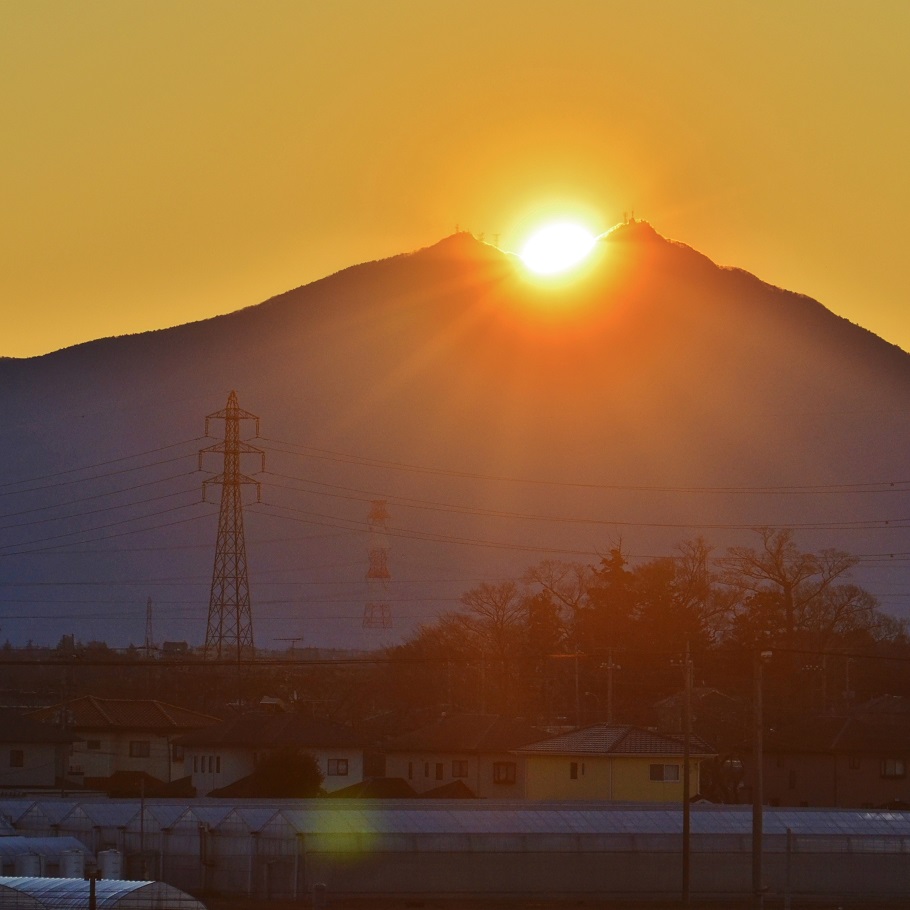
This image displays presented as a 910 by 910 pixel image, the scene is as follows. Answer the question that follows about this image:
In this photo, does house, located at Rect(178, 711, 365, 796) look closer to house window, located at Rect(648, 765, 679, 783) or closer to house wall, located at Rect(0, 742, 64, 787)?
house wall, located at Rect(0, 742, 64, 787)

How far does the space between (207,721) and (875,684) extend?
3345 centimetres

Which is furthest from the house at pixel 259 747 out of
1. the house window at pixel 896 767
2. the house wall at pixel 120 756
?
the house window at pixel 896 767

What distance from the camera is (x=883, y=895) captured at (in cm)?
3581

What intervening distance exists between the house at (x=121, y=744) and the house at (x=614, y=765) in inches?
509

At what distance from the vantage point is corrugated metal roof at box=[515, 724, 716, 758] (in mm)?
49188

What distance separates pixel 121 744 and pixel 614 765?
1791 cm

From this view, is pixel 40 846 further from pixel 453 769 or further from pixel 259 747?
pixel 453 769

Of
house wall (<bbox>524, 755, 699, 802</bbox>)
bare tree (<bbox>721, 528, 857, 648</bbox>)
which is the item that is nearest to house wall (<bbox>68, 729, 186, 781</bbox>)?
house wall (<bbox>524, 755, 699, 802</bbox>)

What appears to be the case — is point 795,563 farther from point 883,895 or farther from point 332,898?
point 332,898

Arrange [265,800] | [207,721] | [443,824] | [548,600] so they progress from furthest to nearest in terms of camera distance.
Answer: [548,600] → [207,721] → [265,800] → [443,824]

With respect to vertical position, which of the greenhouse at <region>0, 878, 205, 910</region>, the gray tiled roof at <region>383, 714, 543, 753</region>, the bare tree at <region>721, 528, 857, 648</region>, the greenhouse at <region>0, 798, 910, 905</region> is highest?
the bare tree at <region>721, 528, 857, 648</region>

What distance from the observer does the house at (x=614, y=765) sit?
49312 millimetres

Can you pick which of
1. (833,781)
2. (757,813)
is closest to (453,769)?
(833,781)

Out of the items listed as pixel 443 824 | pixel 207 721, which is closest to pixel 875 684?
pixel 207 721
